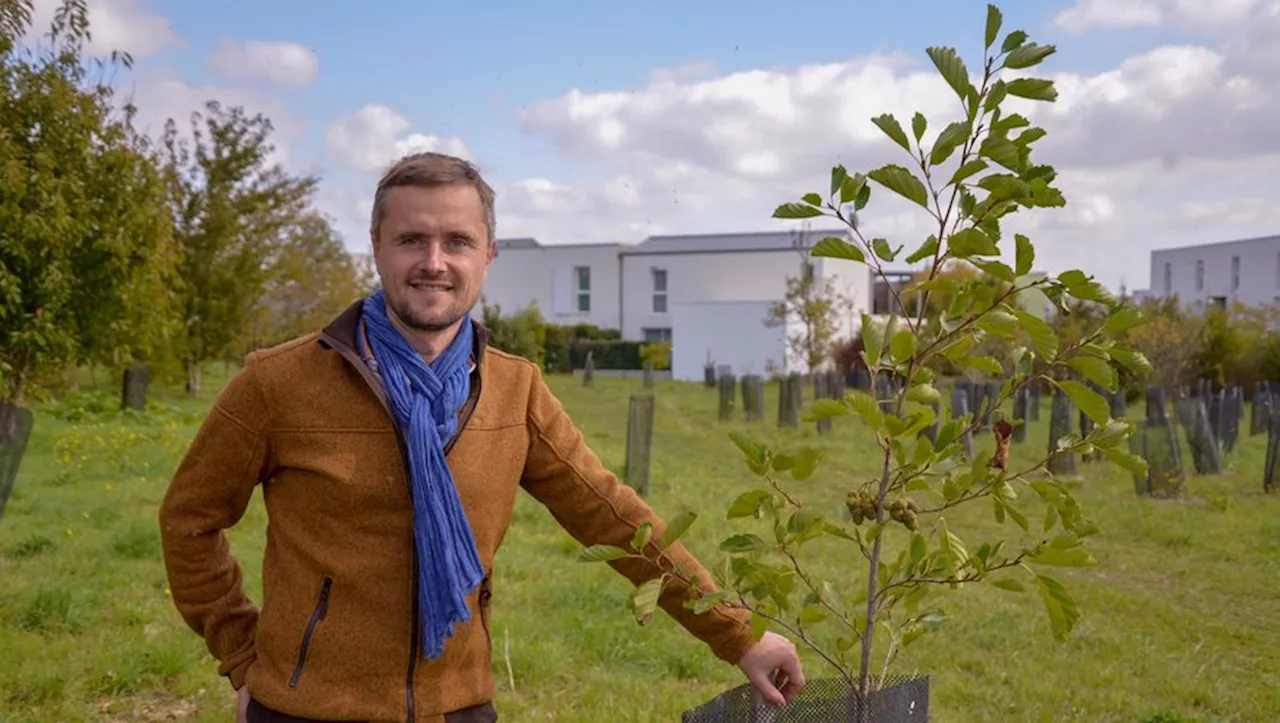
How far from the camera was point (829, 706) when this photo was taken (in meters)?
2.21

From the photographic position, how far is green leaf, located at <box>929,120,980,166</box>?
6.36 ft

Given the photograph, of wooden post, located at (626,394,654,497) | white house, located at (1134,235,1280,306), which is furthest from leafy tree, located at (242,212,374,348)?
white house, located at (1134,235,1280,306)

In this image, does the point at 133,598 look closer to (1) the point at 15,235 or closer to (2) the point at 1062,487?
(1) the point at 15,235

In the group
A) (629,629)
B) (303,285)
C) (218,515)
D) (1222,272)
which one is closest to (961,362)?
(218,515)

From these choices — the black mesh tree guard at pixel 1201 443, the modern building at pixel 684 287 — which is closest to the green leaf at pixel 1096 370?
the black mesh tree guard at pixel 1201 443

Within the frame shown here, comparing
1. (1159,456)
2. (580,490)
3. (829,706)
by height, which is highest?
(580,490)

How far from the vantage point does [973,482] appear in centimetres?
203

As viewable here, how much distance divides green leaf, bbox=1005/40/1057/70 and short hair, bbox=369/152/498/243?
110cm

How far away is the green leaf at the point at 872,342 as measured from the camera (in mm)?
1937

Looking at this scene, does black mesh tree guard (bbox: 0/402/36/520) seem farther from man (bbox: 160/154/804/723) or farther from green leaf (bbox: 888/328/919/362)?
green leaf (bbox: 888/328/919/362)

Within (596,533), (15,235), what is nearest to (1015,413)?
(15,235)

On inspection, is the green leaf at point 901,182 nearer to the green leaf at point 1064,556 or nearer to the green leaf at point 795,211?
the green leaf at point 795,211

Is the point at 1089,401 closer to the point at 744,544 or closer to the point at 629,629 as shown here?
the point at 744,544

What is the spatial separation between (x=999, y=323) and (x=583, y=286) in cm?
5198
